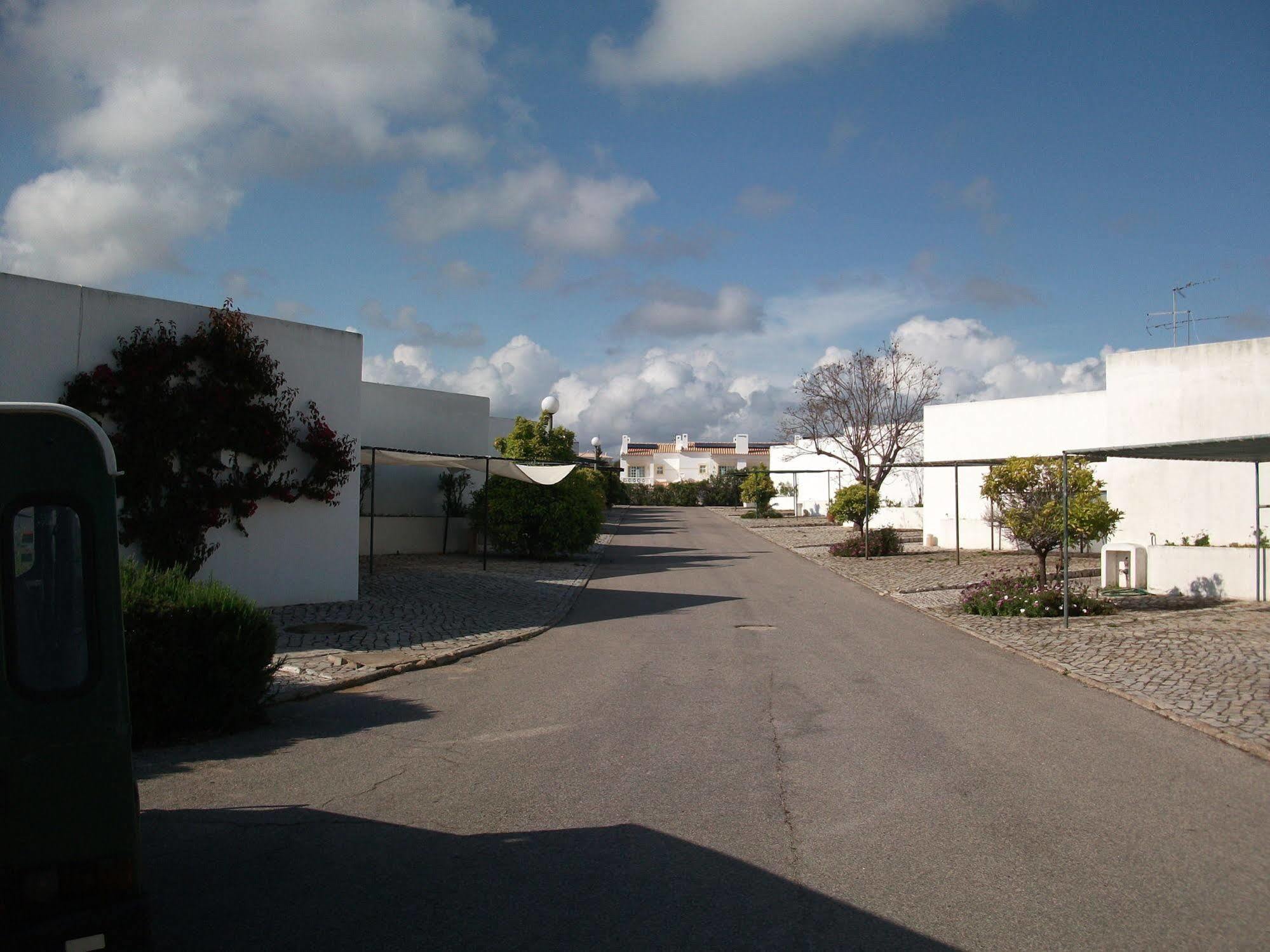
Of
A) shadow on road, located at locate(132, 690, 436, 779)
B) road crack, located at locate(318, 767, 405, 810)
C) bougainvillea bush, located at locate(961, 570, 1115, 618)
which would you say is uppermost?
bougainvillea bush, located at locate(961, 570, 1115, 618)

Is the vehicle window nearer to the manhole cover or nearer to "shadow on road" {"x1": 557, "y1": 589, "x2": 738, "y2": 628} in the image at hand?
the manhole cover

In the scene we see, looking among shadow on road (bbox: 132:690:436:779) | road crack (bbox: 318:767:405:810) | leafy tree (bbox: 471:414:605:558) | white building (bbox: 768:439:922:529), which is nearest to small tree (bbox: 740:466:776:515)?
white building (bbox: 768:439:922:529)

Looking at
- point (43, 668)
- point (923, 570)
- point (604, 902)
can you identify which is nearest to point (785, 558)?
point (923, 570)

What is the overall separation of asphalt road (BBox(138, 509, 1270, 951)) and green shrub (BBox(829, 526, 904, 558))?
16595mm

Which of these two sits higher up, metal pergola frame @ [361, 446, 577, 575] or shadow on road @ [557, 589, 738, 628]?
metal pergola frame @ [361, 446, 577, 575]

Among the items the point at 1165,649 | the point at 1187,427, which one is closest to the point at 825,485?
the point at 1187,427

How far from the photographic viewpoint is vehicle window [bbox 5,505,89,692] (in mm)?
3012

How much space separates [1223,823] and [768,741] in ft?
9.57

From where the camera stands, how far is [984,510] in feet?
85.9

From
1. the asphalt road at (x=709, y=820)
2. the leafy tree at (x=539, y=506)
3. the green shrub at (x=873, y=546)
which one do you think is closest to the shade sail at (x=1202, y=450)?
the asphalt road at (x=709, y=820)

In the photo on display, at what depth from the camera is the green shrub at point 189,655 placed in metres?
6.77

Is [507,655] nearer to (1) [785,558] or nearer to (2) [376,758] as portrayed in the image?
(2) [376,758]

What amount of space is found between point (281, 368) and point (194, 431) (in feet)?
5.88

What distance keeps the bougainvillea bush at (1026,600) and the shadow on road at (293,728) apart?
9711mm
